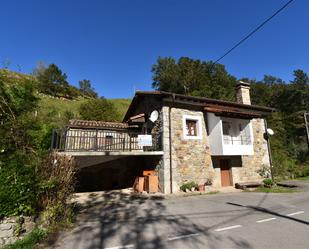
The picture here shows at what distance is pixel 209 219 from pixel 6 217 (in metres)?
5.45

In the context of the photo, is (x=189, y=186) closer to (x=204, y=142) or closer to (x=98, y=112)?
(x=204, y=142)

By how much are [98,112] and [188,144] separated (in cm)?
2003

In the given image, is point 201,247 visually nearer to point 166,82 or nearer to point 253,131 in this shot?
point 253,131

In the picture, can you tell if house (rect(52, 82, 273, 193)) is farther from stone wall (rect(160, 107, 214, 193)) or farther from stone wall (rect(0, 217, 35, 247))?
stone wall (rect(0, 217, 35, 247))

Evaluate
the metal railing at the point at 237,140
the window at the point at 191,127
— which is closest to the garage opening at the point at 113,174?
the window at the point at 191,127

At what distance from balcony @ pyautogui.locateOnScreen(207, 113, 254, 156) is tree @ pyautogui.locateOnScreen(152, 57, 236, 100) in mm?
21072

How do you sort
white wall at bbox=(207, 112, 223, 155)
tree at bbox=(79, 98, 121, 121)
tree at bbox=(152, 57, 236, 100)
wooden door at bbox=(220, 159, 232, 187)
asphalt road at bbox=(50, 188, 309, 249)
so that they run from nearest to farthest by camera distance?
asphalt road at bbox=(50, 188, 309, 249) < white wall at bbox=(207, 112, 223, 155) < wooden door at bbox=(220, 159, 232, 187) < tree at bbox=(79, 98, 121, 121) < tree at bbox=(152, 57, 236, 100)

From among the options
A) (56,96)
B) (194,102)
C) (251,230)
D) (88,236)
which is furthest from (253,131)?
(56,96)

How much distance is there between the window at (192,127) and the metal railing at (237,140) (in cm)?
209

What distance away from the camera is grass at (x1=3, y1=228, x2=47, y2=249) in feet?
14.4

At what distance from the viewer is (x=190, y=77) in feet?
126

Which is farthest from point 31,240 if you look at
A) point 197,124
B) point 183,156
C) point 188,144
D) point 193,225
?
point 197,124

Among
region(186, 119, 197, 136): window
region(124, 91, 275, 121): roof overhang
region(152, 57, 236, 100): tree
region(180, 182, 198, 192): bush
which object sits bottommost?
region(180, 182, 198, 192): bush

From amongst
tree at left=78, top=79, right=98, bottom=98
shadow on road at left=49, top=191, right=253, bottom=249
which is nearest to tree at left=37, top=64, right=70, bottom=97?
tree at left=78, top=79, right=98, bottom=98
